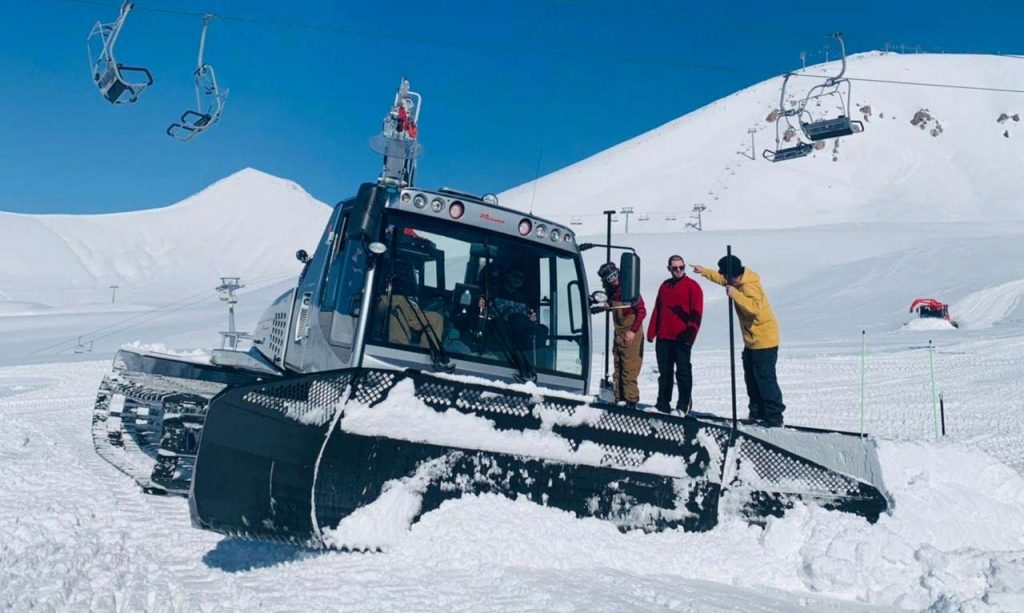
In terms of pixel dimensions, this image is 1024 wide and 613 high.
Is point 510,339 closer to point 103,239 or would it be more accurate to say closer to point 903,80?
point 103,239

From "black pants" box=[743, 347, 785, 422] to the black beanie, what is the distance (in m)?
0.75

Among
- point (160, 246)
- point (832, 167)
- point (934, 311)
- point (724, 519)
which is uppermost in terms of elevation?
point (832, 167)

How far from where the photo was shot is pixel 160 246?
78312 mm

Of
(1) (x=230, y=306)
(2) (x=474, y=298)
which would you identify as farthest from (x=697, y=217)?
(2) (x=474, y=298)

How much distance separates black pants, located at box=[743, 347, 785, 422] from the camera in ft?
23.0

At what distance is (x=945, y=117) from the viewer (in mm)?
112188

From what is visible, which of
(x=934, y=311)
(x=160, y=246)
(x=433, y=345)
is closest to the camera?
(x=433, y=345)

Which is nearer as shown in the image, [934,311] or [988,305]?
[934,311]

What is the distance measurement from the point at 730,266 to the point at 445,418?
131 inches

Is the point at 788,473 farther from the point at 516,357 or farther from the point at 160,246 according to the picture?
the point at 160,246

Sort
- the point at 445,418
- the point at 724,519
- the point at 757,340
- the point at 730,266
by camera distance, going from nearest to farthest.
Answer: the point at 445,418
the point at 724,519
the point at 730,266
the point at 757,340

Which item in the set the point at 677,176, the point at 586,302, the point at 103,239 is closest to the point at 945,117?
the point at 677,176

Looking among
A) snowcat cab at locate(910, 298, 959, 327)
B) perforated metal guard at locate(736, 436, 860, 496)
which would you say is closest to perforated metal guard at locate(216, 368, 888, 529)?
perforated metal guard at locate(736, 436, 860, 496)

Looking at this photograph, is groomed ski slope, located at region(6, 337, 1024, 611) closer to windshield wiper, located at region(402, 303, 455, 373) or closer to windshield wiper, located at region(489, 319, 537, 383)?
windshield wiper, located at region(402, 303, 455, 373)
